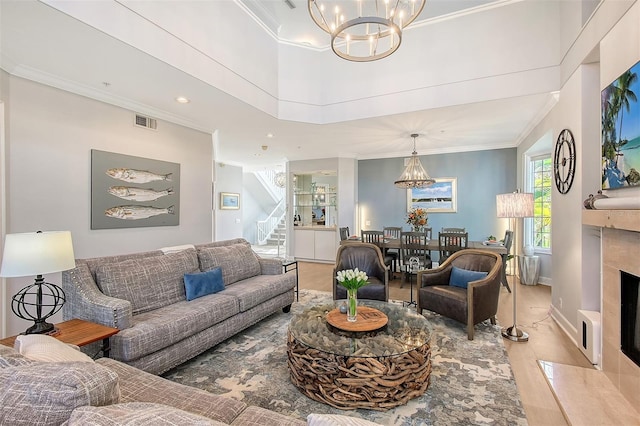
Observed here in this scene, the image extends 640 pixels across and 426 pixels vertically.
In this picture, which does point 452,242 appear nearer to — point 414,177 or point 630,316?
point 414,177

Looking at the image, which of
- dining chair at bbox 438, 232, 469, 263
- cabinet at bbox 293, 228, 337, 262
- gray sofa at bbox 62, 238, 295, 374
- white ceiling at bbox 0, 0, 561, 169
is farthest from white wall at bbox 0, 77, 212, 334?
dining chair at bbox 438, 232, 469, 263

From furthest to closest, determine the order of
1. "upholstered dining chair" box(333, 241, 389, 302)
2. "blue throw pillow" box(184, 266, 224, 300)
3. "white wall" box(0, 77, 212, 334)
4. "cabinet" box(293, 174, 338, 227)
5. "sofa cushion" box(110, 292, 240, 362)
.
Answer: "cabinet" box(293, 174, 338, 227) < "upholstered dining chair" box(333, 241, 389, 302) < "blue throw pillow" box(184, 266, 224, 300) < "white wall" box(0, 77, 212, 334) < "sofa cushion" box(110, 292, 240, 362)

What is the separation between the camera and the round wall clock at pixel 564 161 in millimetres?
3188

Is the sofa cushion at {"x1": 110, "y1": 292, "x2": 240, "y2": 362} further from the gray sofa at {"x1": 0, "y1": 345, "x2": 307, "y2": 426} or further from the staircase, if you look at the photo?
the staircase

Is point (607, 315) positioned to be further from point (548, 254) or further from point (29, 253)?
point (29, 253)

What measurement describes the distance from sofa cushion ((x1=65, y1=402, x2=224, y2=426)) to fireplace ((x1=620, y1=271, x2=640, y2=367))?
9.19ft

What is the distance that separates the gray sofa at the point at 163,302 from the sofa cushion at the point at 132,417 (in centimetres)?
156

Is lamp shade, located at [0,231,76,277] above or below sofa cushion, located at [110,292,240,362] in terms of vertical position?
above

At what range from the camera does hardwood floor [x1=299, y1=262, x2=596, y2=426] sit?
206 centimetres

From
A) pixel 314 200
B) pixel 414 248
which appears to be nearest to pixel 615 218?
pixel 414 248

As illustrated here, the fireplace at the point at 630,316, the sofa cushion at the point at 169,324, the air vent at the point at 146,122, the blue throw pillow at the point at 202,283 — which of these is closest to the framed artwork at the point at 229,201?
the air vent at the point at 146,122

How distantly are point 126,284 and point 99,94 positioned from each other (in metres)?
2.33

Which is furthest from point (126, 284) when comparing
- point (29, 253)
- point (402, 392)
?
point (402, 392)

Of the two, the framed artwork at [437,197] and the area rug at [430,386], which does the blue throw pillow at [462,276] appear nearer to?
the area rug at [430,386]
